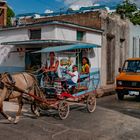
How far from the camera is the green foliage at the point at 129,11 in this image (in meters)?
26.4

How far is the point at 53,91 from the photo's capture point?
10969 mm

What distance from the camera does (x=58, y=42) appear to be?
52.1 ft

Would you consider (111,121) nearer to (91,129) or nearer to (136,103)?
(91,129)

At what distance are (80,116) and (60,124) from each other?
149 cm

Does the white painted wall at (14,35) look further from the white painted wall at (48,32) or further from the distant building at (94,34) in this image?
the white painted wall at (48,32)

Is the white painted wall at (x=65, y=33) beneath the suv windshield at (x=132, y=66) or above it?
above

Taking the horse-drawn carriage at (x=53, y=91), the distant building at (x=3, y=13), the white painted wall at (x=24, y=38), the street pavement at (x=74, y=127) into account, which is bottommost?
the street pavement at (x=74, y=127)

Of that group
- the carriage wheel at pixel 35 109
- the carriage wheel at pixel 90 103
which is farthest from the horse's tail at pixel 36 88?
the carriage wheel at pixel 90 103

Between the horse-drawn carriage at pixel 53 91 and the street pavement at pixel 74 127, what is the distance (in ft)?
1.19

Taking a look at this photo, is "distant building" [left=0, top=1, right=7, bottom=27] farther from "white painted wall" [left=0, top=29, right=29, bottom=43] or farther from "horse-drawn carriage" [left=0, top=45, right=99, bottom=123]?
"horse-drawn carriage" [left=0, top=45, right=99, bottom=123]

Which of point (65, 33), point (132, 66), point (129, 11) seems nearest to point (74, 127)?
point (132, 66)

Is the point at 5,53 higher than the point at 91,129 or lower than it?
higher

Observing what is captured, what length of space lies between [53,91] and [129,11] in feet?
59.2

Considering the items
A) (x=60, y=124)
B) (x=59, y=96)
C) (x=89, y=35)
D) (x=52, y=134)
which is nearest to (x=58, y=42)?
(x=89, y=35)
